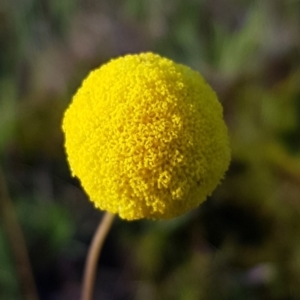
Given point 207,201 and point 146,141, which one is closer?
point 146,141

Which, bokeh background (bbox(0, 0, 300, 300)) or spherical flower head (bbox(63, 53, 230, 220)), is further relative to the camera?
bokeh background (bbox(0, 0, 300, 300))

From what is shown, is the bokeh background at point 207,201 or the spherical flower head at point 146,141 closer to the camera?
the spherical flower head at point 146,141

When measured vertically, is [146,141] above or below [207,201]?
Result: above

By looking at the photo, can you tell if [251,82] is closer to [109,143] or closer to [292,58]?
[292,58]
